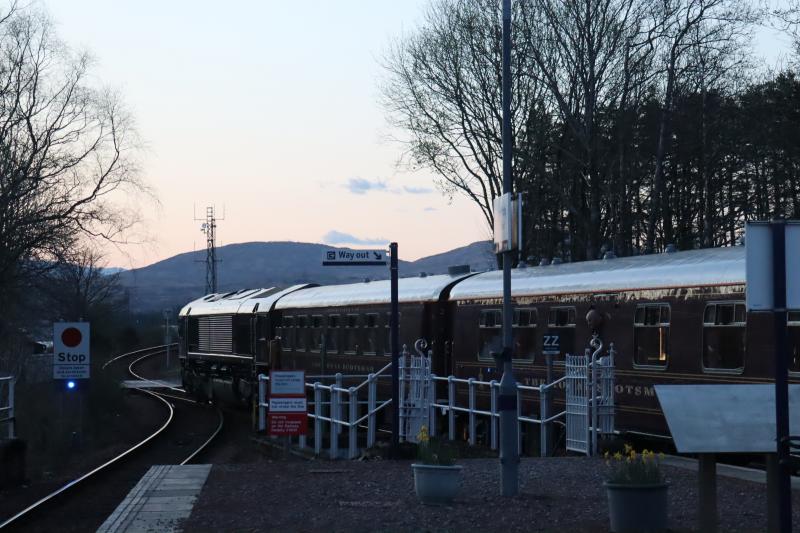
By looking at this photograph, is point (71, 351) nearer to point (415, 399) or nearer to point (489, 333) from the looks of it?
point (415, 399)

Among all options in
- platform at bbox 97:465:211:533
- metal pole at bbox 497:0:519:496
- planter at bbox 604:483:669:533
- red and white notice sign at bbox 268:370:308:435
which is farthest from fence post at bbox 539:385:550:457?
planter at bbox 604:483:669:533

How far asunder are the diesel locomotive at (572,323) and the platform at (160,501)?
673cm

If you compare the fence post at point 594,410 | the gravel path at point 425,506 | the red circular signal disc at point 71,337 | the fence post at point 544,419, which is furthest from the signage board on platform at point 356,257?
the red circular signal disc at point 71,337

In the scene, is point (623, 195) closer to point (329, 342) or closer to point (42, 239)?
point (329, 342)

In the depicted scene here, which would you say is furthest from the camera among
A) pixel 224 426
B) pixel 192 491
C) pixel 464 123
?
pixel 464 123

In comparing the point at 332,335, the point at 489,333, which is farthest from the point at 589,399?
the point at 332,335

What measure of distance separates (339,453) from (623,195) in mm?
17998

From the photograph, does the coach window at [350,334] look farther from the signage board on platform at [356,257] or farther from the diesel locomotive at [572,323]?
the signage board on platform at [356,257]

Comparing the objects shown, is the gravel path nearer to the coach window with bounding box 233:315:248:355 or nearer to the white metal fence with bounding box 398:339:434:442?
the white metal fence with bounding box 398:339:434:442

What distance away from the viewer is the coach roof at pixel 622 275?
57.2ft

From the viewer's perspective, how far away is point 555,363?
21359 millimetres

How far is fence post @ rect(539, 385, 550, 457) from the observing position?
60.4 ft

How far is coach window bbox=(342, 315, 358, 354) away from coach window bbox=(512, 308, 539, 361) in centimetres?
769

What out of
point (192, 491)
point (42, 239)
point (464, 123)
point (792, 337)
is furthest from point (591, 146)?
point (192, 491)
